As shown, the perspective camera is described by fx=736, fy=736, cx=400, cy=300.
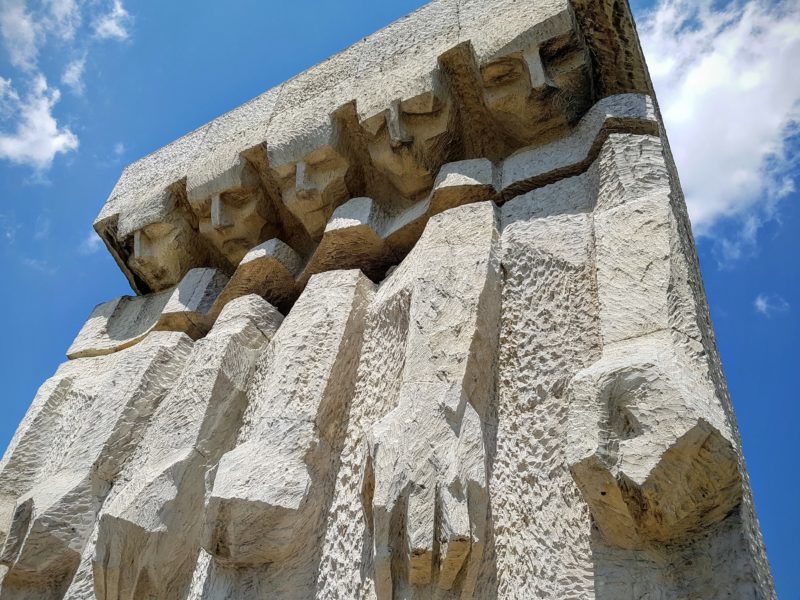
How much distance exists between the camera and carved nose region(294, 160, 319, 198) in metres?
2.39

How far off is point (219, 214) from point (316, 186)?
1.29ft

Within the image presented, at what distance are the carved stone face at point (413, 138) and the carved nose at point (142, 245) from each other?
102 cm

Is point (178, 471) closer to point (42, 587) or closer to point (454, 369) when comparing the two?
point (42, 587)

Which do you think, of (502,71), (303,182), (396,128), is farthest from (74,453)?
(502,71)

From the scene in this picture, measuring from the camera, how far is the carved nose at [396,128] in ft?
7.19

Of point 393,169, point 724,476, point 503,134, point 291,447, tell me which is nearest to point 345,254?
point 393,169

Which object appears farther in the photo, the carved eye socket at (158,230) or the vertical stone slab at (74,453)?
the carved eye socket at (158,230)

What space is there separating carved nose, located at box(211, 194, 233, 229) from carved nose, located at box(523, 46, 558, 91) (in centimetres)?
114

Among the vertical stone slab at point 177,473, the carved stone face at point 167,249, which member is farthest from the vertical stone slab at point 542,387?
the carved stone face at point 167,249

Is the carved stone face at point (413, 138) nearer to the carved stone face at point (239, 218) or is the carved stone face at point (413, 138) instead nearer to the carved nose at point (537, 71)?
the carved nose at point (537, 71)

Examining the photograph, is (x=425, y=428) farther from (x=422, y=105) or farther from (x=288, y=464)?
(x=422, y=105)

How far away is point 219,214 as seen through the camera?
8.37 ft

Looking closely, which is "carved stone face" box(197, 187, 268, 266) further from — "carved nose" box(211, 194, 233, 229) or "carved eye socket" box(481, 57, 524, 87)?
"carved eye socket" box(481, 57, 524, 87)

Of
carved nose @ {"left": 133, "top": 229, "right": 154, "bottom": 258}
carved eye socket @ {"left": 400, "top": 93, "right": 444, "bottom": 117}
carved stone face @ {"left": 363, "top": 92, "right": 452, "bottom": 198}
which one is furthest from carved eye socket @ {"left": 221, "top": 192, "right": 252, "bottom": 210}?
carved eye socket @ {"left": 400, "top": 93, "right": 444, "bottom": 117}
